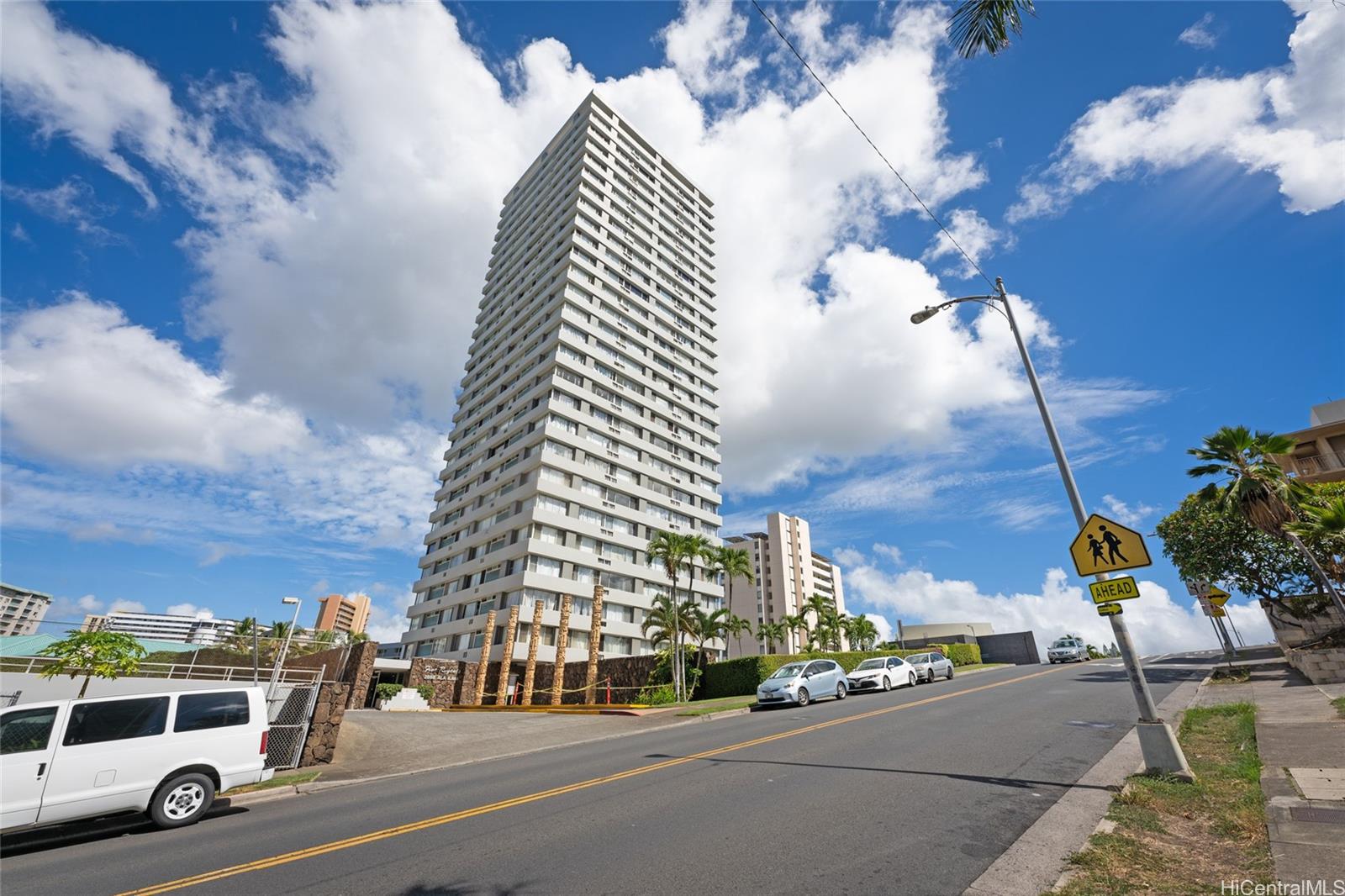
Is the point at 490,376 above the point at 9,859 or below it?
above

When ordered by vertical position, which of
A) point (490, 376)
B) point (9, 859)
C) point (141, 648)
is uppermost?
point (490, 376)

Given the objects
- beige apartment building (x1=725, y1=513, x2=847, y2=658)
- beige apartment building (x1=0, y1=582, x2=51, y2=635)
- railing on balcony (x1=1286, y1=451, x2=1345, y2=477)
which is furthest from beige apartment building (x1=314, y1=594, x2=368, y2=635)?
railing on balcony (x1=1286, y1=451, x2=1345, y2=477)

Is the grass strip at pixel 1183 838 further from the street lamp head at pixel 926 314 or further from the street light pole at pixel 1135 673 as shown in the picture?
the street lamp head at pixel 926 314

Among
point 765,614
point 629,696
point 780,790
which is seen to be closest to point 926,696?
point 780,790

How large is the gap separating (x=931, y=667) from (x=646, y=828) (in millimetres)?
25229

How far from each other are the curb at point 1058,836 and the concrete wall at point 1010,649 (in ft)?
216

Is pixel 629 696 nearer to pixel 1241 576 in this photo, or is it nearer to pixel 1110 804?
pixel 1110 804

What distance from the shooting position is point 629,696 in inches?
1244

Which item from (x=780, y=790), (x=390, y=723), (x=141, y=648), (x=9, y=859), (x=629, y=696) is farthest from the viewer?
(x=629, y=696)

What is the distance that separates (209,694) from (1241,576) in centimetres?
4688

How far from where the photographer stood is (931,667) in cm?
2734

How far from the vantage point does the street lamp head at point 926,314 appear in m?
11.1

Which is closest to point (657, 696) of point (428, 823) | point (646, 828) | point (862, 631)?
point (428, 823)

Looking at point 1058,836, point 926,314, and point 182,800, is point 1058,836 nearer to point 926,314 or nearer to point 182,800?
point 926,314
